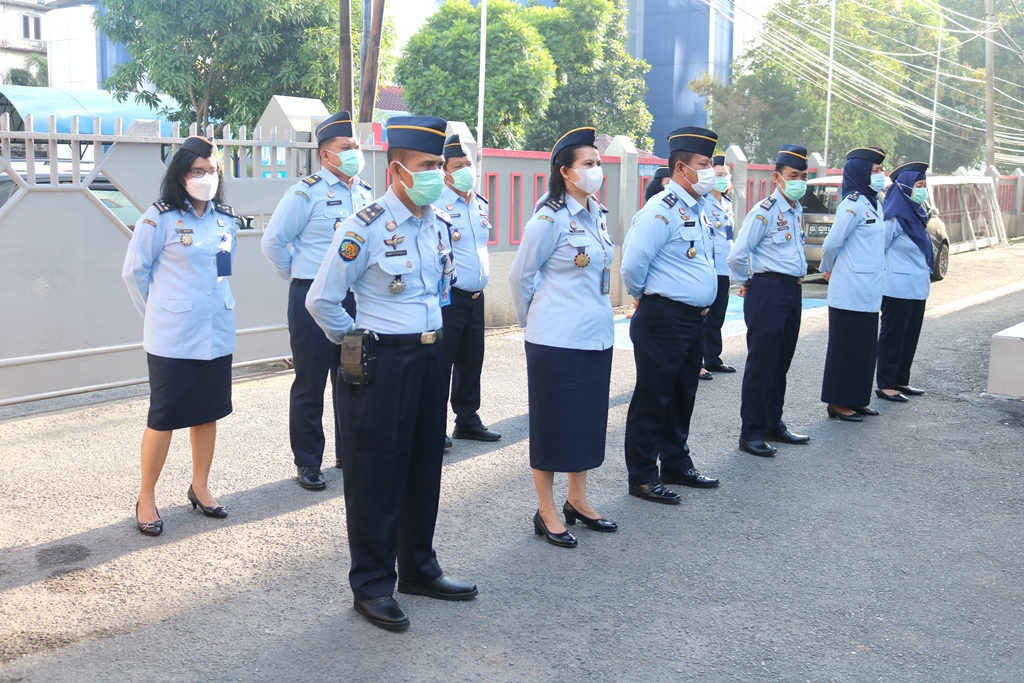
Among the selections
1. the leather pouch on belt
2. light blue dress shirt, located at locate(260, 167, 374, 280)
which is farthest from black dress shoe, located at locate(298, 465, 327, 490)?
the leather pouch on belt

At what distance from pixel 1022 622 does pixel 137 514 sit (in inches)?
160

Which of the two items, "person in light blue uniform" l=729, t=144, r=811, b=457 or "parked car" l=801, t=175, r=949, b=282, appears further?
"parked car" l=801, t=175, r=949, b=282

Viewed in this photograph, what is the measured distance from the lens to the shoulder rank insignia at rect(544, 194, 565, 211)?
5.03 meters

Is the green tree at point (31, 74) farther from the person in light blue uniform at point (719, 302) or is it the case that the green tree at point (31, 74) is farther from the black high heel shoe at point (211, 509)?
the black high heel shoe at point (211, 509)

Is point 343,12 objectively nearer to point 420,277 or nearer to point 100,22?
point 100,22

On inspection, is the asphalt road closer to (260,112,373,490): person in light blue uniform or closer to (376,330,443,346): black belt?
(260,112,373,490): person in light blue uniform

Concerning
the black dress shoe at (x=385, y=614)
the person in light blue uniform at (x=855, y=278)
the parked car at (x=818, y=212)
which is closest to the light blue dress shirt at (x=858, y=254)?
the person in light blue uniform at (x=855, y=278)

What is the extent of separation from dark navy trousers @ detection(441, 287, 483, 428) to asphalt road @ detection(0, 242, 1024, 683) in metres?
0.35

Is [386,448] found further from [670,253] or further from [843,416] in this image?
[843,416]

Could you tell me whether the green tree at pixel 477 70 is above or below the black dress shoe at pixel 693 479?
above

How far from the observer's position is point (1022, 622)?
420cm

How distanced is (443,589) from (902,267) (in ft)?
18.6

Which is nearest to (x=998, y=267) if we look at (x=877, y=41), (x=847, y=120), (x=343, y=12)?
(x=343, y=12)

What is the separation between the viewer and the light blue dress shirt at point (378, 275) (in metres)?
3.94
